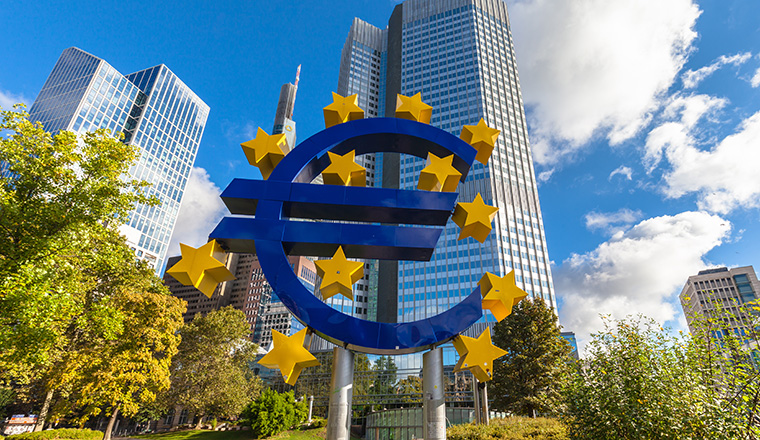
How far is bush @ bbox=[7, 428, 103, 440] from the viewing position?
17.0 m

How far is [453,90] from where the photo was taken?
95.3 m

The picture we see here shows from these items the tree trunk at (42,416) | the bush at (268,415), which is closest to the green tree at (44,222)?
the tree trunk at (42,416)

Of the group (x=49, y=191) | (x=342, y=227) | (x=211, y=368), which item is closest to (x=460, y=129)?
(x=211, y=368)

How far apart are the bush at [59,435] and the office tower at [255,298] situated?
56.4 meters

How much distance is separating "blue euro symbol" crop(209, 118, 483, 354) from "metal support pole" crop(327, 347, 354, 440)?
1.39 ft

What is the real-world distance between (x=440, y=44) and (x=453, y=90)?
61.4ft

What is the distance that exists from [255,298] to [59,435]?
115 metres

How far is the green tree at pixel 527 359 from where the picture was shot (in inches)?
996

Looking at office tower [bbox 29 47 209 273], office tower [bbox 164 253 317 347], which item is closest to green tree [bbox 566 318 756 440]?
office tower [bbox 164 253 317 347]

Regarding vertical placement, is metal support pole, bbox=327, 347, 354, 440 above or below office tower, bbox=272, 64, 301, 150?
below

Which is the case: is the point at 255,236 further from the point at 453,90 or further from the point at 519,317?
the point at 453,90

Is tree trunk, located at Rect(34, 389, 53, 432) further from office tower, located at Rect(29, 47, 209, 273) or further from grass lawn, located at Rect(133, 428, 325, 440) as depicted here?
office tower, located at Rect(29, 47, 209, 273)

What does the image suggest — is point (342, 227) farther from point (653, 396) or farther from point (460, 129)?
point (460, 129)

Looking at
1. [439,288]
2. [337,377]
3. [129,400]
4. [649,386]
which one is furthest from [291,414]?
[439,288]
